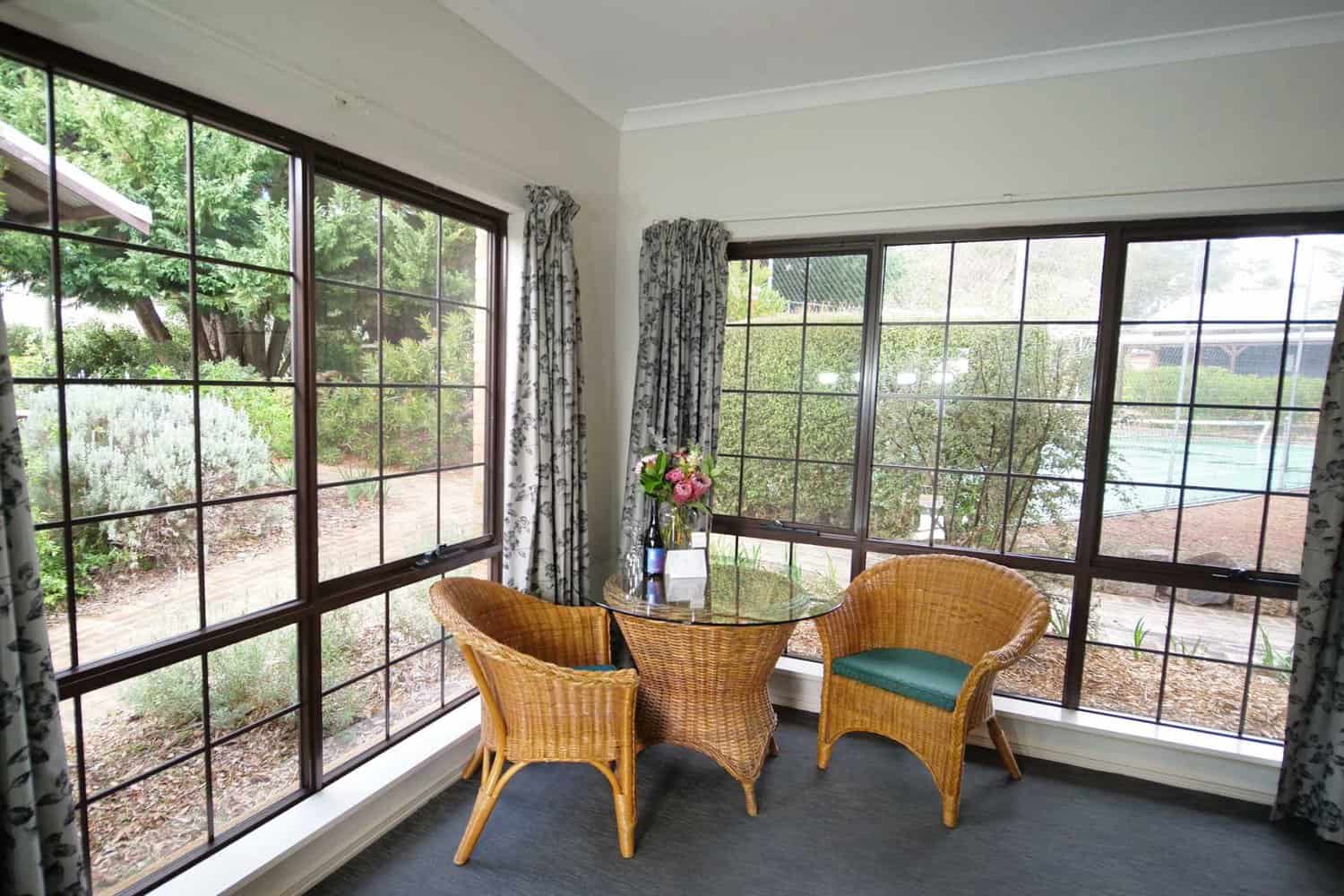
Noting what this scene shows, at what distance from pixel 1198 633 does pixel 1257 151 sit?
75.5 inches

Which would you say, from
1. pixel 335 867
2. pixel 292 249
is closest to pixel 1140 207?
pixel 292 249

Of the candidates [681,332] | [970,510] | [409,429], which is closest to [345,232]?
[409,429]

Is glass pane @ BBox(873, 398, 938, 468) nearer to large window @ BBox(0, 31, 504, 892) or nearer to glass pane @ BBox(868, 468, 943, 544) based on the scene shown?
glass pane @ BBox(868, 468, 943, 544)

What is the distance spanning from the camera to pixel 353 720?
236 cm

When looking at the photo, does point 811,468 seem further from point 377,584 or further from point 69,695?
point 69,695

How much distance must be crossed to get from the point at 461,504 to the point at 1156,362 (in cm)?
296

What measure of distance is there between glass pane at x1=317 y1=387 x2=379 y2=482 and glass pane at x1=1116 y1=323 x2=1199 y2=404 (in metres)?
2.99

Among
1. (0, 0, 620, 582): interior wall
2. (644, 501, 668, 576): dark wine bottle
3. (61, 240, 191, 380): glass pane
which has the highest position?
(0, 0, 620, 582): interior wall

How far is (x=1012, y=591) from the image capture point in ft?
8.71

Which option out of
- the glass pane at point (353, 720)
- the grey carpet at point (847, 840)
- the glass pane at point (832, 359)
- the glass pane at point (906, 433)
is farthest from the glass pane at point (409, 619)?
the glass pane at point (906, 433)

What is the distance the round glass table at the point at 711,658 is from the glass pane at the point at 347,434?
3.33 feet

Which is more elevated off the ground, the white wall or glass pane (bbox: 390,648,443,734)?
the white wall

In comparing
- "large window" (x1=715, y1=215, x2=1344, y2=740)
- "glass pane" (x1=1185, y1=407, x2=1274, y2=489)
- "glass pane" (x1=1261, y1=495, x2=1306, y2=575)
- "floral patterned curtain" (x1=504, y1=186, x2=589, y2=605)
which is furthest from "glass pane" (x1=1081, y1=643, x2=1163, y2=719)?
"floral patterned curtain" (x1=504, y1=186, x2=589, y2=605)

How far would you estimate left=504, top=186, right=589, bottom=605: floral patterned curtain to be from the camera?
273cm
